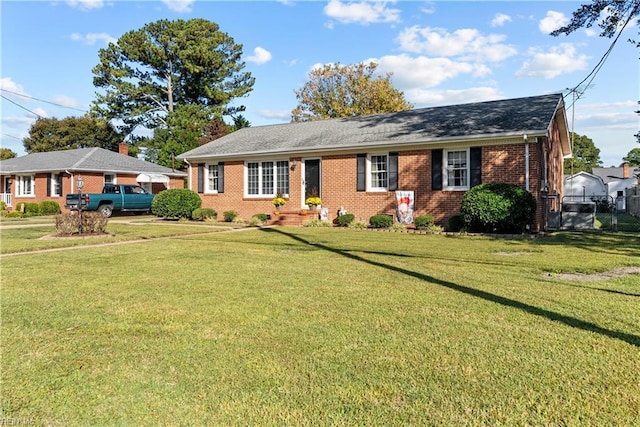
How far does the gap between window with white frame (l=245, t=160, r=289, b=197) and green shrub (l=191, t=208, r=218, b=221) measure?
74.8 inches

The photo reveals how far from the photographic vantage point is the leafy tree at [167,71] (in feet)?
126

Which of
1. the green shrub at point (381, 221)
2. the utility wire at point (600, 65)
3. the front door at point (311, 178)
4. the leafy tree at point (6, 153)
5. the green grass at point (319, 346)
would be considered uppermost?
the leafy tree at point (6, 153)

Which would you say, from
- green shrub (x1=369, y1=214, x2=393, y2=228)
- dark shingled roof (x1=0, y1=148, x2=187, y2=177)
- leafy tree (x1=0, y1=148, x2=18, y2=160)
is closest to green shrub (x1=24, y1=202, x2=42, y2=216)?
dark shingled roof (x1=0, y1=148, x2=187, y2=177)

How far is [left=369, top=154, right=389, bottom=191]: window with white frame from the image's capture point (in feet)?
54.9

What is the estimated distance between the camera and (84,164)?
2669cm

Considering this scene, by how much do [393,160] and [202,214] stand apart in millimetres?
9217

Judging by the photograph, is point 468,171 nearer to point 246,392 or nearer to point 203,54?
point 246,392

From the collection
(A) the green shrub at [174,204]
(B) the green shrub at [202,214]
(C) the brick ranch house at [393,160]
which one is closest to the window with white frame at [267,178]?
(C) the brick ranch house at [393,160]

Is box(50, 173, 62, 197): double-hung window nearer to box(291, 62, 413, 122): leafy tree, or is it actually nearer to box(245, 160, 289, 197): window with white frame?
box(245, 160, 289, 197): window with white frame

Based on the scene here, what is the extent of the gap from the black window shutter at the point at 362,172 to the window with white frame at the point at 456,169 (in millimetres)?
3196

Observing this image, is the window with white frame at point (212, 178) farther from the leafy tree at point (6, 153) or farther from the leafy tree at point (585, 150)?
the leafy tree at point (585, 150)

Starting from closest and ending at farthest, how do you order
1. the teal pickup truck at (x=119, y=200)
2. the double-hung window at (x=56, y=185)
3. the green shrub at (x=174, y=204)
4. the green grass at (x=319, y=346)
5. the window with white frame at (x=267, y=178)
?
the green grass at (x=319, y=346), the window with white frame at (x=267, y=178), the green shrub at (x=174, y=204), the teal pickup truck at (x=119, y=200), the double-hung window at (x=56, y=185)

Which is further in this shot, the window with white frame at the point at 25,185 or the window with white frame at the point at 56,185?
the window with white frame at the point at 25,185

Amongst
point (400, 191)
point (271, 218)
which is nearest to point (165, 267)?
point (400, 191)
